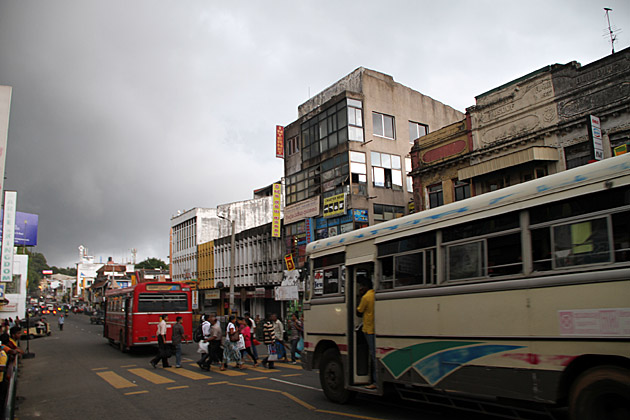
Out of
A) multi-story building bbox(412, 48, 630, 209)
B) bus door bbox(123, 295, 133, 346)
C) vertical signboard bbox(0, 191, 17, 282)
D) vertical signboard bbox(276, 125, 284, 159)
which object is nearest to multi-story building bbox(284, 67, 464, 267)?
vertical signboard bbox(276, 125, 284, 159)

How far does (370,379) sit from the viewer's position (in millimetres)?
8727

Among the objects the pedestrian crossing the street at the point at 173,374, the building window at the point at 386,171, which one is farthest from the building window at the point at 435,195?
the pedestrian crossing the street at the point at 173,374

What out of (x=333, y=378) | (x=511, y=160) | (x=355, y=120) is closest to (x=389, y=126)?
(x=355, y=120)

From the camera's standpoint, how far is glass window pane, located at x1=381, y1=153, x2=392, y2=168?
31.1 metres

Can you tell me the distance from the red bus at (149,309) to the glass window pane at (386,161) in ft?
50.6

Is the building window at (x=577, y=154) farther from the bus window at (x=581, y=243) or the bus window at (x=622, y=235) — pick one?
the bus window at (x=622, y=235)

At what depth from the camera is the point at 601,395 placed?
198 inches

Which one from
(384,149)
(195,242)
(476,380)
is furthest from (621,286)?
(195,242)

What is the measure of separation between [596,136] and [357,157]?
1490 centimetres

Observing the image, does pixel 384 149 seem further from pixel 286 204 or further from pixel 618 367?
pixel 618 367

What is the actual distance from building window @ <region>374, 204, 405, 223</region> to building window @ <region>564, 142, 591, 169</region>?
40.5 ft

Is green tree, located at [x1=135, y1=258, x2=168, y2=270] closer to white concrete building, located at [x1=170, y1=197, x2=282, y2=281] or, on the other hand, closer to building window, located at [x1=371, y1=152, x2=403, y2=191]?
white concrete building, located at [x1=170, y1=197, x2=282, y2=281]

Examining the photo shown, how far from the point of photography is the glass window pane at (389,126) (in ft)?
106

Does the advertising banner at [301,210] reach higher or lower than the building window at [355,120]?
lower
